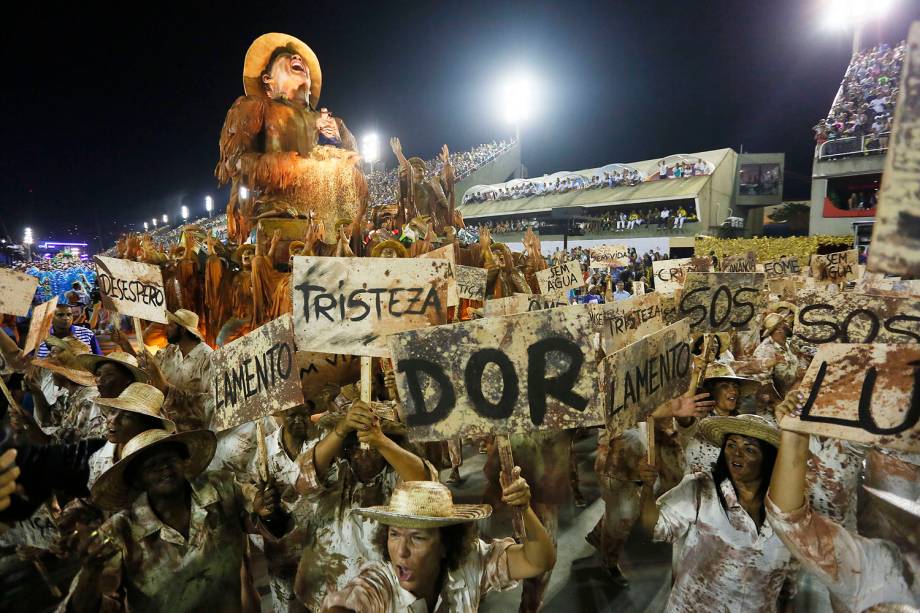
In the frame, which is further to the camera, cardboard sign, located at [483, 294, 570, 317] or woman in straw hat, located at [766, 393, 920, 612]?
cardboard sign, located at [483, 294, 570, 317]

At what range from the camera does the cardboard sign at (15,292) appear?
4086mm

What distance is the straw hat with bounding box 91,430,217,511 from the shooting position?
7.12ft

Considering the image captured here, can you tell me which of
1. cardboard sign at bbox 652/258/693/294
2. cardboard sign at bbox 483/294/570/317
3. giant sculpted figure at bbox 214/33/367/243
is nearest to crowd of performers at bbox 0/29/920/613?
cardboard sign at bbox 483/294/570/317

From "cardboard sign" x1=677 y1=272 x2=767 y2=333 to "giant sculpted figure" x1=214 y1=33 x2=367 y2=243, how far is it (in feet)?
26.6

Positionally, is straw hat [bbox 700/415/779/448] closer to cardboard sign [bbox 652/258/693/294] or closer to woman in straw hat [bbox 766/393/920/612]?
woman in straw hat [bbox 766/393/920/612]

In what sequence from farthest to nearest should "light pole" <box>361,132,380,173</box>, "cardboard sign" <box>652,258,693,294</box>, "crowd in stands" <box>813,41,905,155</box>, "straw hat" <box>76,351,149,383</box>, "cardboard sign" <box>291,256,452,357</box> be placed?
"light pole" <box>361,132,380,173</box> < "crowd in stands" <box>813,41,905,155</box> < "cardboard sign" <box>652,258,693,294</box> < "straw hat" <box>76,351,149,383</box> < "cardboard sign" <box>291,256,452,357</box>

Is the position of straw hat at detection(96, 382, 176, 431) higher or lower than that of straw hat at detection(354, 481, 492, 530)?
higher

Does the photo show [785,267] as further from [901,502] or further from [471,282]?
[901,502]

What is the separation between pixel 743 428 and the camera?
89.4 inches

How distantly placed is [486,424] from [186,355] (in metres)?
3.57

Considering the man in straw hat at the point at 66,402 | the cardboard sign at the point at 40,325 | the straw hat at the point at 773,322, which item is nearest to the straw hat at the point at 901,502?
the straw hat at the point at 773,322

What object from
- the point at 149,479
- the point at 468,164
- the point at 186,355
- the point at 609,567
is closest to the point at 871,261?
the point at 149,479

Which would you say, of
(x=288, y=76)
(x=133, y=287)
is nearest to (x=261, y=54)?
(x=288, y=76)

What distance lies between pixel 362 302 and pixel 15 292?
Answer: 140 inches
